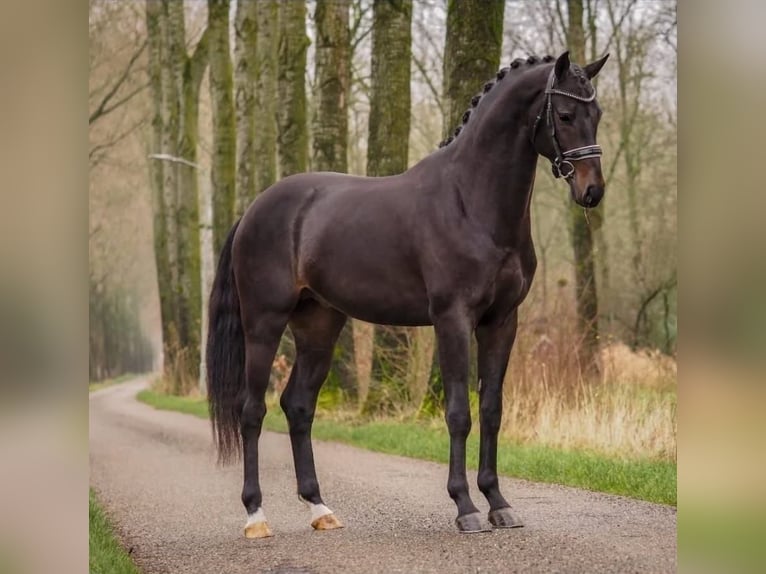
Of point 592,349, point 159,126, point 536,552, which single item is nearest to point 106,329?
point 159,126

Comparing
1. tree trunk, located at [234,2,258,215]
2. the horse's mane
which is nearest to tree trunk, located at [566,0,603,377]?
tree trunk, located at [234,2,258,215]

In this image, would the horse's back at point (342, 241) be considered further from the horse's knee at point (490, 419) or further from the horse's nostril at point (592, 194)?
the horse's nostril at point (592, 194)

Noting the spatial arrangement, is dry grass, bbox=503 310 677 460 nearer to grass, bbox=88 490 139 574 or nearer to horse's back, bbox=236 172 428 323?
horse's back, bbox=236 172 428 323

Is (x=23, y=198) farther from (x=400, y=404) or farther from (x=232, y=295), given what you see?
(x=400, y=404)

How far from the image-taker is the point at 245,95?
14.3m

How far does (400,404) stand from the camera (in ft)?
34.5

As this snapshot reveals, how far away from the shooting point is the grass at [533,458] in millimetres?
6719

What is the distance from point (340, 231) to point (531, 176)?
111 centimetres

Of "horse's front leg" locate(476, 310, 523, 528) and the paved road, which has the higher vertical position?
"horse's front leg" locate(476, 310, 523, 528)

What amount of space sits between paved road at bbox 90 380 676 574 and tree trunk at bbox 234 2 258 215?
5324 mm

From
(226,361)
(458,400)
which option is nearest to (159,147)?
(226,361)

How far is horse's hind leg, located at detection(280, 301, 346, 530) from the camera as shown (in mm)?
5859

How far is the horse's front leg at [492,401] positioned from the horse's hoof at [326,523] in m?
0.90

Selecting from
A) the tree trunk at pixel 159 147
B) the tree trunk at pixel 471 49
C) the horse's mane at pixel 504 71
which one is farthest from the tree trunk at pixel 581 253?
the tree trunk at pixel 159 147
